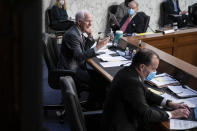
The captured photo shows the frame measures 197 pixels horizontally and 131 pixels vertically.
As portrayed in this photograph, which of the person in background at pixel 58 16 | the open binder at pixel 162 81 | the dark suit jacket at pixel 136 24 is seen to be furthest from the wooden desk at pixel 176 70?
the person in background at pixel 58 16

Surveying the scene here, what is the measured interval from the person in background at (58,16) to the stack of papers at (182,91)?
4.47 meters

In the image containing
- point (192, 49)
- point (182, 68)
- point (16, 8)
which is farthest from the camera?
point (192, 49)

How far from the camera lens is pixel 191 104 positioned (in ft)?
7.26

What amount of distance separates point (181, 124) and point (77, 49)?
1.67 metres

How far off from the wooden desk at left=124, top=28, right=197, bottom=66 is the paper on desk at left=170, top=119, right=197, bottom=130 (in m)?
2.20

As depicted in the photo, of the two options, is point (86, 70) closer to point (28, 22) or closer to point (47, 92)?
point (47, 92)

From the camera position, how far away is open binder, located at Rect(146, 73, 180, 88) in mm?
2600

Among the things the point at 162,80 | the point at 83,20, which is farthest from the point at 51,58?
the point at 162,80

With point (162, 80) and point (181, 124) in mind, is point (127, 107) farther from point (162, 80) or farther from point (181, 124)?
point (162, 80)

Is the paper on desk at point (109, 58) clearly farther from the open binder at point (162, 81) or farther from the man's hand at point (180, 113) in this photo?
the man's hand at point (180, 113)

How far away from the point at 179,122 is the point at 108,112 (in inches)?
17.9

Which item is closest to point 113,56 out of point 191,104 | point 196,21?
point 191,104

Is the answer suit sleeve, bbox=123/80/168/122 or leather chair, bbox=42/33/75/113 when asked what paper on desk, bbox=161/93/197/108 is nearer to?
suit sleeve, bbox=123/80/168/122

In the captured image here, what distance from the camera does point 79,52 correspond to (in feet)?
10.8
